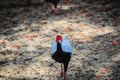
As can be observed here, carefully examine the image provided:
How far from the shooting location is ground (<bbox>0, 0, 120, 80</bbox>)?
6.13 metres

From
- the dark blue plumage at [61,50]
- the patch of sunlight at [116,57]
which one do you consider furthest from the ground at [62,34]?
the dark blue plumage at [61,50]

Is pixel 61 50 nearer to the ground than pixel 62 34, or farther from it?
farther from it

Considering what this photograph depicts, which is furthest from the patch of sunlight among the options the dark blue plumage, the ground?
the dark blue plumage

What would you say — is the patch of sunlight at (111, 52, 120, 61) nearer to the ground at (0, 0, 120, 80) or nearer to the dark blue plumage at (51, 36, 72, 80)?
the ground at (0, 0, 120, 80)

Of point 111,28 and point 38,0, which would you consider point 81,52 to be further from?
point 38,0

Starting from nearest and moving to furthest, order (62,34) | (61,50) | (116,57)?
(61,50) → (116,57) → (62,34)

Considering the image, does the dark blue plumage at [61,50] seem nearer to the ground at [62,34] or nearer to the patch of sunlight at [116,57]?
the ground at [62,34]

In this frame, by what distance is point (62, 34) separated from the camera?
8.44 m

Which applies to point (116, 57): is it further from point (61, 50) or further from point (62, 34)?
point (62, 34)

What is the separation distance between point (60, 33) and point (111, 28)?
1.84 meters

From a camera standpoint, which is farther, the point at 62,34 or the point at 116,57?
the point at 62,34

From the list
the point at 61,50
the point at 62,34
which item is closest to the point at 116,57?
the point at 61,50

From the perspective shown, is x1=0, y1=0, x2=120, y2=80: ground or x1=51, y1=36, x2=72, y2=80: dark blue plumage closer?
x1=51, y1=36, x2=72, y2=80: dark blue plumage

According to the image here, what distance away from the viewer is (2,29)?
9500mm
